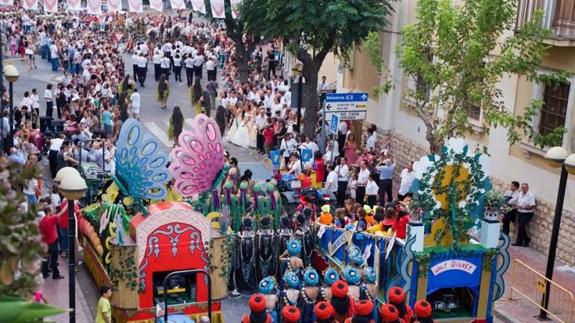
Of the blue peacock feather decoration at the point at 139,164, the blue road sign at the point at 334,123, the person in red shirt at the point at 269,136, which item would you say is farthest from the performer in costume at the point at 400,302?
the person in red shirt at the point at 269,136

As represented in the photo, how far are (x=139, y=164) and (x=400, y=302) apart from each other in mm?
4729

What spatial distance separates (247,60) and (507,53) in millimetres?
20800

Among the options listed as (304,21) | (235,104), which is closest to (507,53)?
(304,21)

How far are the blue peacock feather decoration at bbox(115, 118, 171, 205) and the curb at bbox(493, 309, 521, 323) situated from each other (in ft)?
21.0

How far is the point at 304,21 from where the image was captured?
24281 millimetres

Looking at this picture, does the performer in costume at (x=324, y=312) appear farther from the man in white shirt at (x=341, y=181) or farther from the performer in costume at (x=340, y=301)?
the man in white shirt at (x=341, y=181)

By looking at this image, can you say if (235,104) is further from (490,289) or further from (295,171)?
(490,289)

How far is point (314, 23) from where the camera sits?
24.1m

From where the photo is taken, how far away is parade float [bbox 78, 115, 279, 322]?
524 inches

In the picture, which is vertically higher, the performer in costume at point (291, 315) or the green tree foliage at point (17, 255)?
the green tree foliage at point (17, 255)

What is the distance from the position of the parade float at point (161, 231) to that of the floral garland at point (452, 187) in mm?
3284

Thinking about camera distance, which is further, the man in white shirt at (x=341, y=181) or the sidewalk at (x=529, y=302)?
the man in white shirt at (x=341, y=181)

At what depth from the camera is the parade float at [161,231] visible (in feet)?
43.7

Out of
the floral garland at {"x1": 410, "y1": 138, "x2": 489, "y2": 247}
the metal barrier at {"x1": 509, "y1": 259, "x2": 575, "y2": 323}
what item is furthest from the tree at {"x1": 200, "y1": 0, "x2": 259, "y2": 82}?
the floral garland at {"x1": 410, "y1": 138, "x2": 489, "y2": 247}
